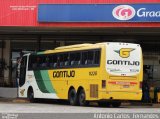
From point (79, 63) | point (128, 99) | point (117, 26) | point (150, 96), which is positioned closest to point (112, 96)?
A: point (128, 99)

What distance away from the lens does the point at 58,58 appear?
27.8m

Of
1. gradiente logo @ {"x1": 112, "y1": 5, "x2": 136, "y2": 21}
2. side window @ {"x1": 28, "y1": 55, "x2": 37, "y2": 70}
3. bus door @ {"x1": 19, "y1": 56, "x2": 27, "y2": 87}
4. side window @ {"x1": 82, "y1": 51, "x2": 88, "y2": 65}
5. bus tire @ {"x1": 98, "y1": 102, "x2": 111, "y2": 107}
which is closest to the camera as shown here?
side window @ {"x1": 82, "y1": 51, "x2": 88, "y2": 65}

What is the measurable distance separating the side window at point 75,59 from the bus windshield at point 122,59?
2.21 meters

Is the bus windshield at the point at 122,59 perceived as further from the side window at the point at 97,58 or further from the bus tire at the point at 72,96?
the bus tire at the point at 72,96

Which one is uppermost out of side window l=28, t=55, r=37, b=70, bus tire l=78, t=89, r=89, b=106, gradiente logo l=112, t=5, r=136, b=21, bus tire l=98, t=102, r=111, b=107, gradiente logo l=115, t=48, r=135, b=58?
gradiente logo l=112, t=5, r=136, b=21

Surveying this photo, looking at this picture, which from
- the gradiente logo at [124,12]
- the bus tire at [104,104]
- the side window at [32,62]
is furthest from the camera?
the gradiente logo at [124,12]

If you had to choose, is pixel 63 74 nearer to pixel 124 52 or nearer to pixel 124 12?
pixel 124 52

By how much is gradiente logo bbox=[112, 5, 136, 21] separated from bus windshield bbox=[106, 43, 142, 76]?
6.71 m

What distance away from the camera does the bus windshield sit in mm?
23859

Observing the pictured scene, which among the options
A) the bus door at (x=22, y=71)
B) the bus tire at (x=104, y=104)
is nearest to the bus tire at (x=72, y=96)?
the bus tire at (x=104, y=104)

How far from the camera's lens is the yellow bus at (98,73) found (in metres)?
23.9

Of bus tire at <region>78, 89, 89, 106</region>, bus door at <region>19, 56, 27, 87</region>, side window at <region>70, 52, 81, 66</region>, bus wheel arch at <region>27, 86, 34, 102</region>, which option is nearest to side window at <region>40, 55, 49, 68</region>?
bus wheel arch at <region>27, 86, 34, 102</region>

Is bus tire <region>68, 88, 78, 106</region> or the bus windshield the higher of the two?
the bus windshield

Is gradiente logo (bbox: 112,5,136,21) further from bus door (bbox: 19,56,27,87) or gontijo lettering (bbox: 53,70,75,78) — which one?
bus door (bbox: 19,56,27,87)
